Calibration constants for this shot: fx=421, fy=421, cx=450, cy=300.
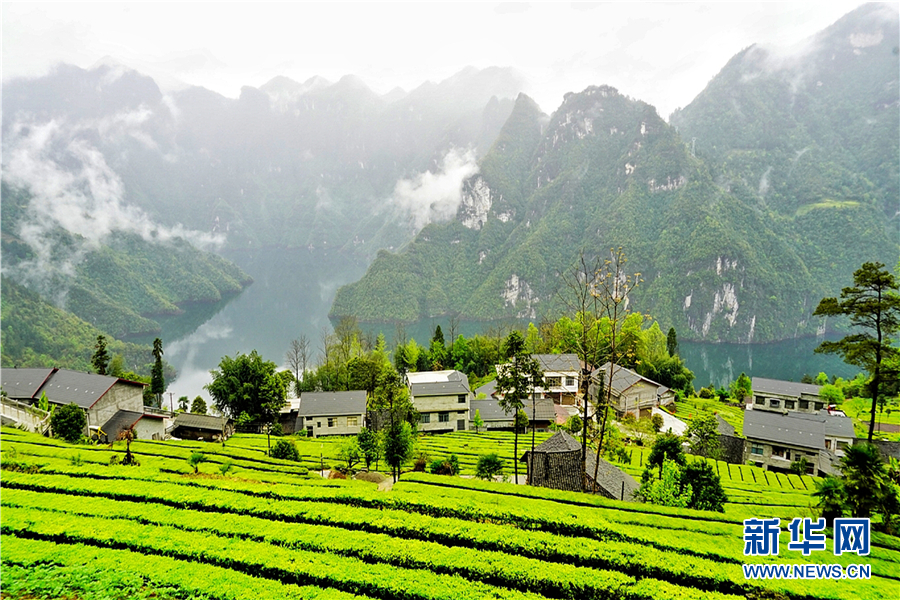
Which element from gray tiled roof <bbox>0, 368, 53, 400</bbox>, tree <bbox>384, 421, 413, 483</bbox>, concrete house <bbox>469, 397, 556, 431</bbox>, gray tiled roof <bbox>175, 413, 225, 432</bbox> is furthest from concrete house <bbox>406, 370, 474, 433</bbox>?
gray tiled roof <bbox>0, 368, 53, 400</bbox>

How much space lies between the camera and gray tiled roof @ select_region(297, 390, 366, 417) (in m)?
46.0

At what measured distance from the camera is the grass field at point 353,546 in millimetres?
10133

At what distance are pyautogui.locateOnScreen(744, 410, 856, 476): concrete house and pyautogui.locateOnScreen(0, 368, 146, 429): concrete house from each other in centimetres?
5703

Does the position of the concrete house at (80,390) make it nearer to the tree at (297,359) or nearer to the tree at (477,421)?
the tree at (297,359)

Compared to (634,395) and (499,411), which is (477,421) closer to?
(499,411)

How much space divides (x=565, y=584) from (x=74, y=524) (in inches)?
552

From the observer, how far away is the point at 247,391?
48.5 meters

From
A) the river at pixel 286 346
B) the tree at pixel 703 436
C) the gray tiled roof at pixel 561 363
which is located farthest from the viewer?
the river at pixel 286 346

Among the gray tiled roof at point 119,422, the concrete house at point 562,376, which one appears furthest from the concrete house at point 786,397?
the gray tiled roof at point 119,422

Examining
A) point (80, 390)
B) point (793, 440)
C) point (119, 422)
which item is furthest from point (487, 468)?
point (80, 390)

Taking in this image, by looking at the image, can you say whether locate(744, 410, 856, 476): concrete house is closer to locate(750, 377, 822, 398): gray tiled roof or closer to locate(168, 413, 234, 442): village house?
locate(750, 377, 822, 398): gray tiled roof

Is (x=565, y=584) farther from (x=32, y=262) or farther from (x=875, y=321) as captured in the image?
(x=32, y=262)

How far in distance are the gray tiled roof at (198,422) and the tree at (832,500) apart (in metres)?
45.0

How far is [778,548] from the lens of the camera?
12.1 m
